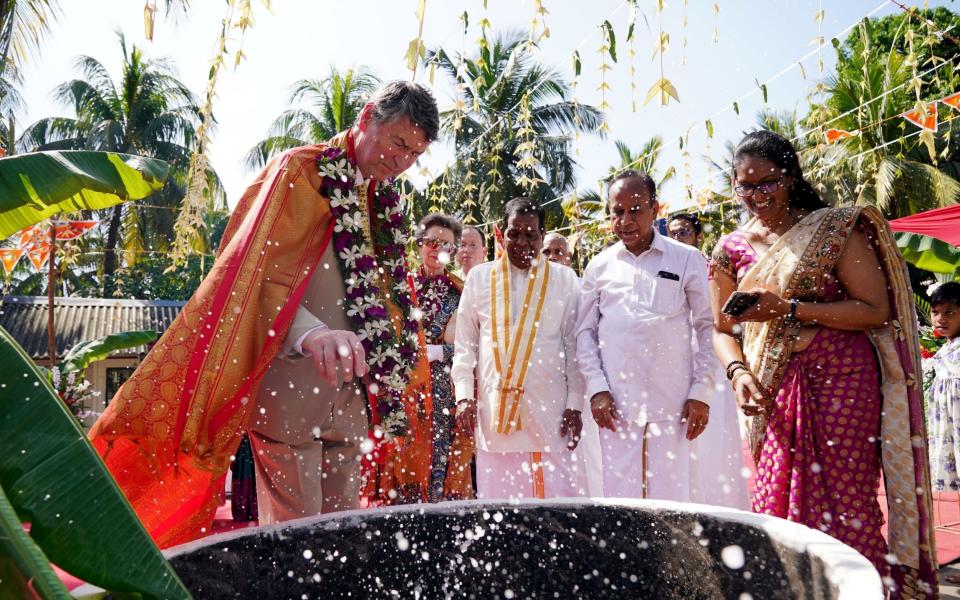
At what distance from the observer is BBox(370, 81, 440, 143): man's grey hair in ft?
7.58

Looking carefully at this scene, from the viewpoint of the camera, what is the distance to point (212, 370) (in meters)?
1.91

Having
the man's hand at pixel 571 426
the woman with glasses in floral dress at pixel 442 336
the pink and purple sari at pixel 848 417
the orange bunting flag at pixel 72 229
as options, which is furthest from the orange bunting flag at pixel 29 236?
the pink and purple sari at pixel 848 417

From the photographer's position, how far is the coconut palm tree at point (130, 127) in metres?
23.2

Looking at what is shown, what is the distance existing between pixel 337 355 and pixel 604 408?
1.82 metres

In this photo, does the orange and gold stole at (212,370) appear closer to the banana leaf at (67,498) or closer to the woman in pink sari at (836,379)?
the banana leaf at (67,498)

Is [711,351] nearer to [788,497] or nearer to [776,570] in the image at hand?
[788,497]

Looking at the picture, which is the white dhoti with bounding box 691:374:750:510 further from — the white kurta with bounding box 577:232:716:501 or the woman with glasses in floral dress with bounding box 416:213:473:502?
the woman with glasses in floral dress with bounding box 416:213:473:502

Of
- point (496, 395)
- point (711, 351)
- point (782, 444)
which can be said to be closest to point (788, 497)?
point (782, 444)

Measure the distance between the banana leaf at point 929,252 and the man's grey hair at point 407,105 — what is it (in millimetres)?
7187

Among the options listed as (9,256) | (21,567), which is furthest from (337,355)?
(9,256)

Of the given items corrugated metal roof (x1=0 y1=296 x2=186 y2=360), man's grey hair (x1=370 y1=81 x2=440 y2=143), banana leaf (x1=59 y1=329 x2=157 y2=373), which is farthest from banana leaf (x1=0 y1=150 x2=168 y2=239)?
corrugated metal roof (x1=0 y1=296 x2=186 y2=360)

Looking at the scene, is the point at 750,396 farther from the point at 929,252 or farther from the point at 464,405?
the point at 929,252

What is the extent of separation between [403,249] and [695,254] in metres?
1.58

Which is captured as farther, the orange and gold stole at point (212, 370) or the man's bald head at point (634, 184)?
the man's bald head at point (634, 184)
